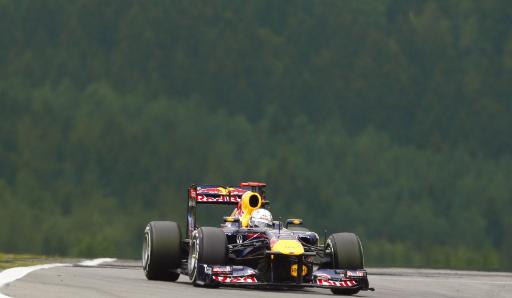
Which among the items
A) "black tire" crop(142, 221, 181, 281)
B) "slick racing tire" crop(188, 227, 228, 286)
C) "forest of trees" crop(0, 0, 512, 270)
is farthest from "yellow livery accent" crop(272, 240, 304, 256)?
"forest of trees" crop(0, 0, 512, 270)

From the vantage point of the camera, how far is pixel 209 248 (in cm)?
2011

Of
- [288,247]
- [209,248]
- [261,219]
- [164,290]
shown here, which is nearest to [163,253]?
[261,219]

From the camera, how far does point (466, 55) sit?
99.1m

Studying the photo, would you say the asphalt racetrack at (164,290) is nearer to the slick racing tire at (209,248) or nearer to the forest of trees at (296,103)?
the slick racing tire at (209,248)

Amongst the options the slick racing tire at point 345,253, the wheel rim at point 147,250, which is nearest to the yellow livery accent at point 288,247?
the slick racing tire at point 345,253

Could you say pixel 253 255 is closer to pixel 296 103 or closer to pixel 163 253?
pixel 163 253

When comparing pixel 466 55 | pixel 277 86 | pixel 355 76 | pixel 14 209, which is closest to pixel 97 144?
pixel 14 209

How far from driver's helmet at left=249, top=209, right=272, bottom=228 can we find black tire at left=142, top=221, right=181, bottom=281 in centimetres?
154

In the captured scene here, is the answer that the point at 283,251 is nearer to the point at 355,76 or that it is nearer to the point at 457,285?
the point at 457,285

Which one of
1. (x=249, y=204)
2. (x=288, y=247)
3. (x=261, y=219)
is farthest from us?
(x=249, y=204)

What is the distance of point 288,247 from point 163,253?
350 cm

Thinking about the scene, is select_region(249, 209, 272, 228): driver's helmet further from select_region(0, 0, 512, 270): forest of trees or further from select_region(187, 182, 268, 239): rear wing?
select_region(0, 0, 512, 270): forest of trees

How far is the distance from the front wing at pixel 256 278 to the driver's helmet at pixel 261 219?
1658mm

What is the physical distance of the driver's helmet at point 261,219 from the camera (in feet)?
71.9
